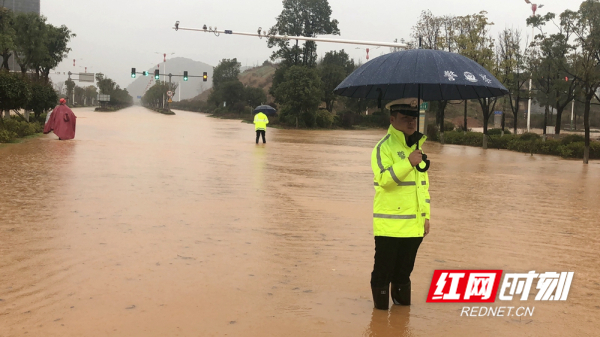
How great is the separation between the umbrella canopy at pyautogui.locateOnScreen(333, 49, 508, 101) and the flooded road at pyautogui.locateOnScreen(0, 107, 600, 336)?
1776mm

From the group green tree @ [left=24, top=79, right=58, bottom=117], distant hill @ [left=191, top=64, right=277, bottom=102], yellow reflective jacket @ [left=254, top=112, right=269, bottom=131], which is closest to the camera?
yellow reflective jacket @ [left=254, top=112, right=269, bottom=131]

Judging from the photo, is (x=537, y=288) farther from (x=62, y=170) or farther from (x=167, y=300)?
(x=62, y=170)

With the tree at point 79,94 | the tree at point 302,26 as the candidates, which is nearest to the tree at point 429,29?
the tree at point 302,26

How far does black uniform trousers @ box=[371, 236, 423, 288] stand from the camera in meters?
4.35

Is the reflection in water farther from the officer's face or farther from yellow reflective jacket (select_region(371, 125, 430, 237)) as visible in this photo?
the officer's face

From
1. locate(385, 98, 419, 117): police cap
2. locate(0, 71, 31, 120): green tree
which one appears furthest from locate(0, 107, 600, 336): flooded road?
locate(0, 71, 31, 120): green tree

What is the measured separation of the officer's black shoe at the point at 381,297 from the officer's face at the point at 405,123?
123cm

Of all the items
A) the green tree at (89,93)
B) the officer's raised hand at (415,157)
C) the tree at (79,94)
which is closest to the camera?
the officer's raised hand at (415,157)

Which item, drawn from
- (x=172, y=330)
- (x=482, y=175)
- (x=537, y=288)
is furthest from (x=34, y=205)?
(x=482, y=175)

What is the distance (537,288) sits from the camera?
548cm

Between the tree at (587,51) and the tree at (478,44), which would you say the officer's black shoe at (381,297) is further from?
the tree at (478,44)

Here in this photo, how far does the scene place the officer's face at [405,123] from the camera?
14.1ft

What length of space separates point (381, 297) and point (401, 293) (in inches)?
8.0

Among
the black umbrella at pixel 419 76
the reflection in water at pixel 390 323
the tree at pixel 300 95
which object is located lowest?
the reflection in water at pixel 390 323
